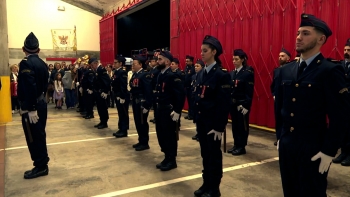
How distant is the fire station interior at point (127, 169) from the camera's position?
3129mm

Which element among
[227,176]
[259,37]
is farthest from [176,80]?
[259,37]

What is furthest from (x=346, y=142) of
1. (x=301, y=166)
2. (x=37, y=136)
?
(x=37, y=136)

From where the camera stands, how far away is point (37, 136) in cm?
350

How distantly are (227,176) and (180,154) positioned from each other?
1.16 m

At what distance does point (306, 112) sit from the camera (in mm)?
1791

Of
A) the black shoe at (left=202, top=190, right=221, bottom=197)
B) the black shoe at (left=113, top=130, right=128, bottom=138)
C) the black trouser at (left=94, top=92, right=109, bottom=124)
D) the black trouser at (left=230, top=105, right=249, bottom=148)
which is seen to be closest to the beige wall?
the black trouser at (left=94, top=92, right=109, bottom=124)

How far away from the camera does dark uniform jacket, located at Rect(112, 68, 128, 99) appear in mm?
5750

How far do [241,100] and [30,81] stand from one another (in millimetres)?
3070

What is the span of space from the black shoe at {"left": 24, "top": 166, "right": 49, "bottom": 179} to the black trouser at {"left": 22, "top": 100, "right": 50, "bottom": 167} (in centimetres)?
6

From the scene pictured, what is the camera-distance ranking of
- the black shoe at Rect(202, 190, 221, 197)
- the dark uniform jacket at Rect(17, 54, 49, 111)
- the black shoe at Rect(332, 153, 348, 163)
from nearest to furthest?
the black shoe at Rect(202, 190, 221, 197)
the dark uniform jacket at Rect(17, 54, 49, 111)
the black shoe at Rect(332, 153, 348, 163)

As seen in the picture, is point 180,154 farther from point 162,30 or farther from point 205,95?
point 162,30

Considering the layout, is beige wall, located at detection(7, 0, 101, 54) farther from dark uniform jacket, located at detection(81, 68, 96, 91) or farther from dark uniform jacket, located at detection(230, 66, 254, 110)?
dark uniform jacket, located at detection(230, 66, 254, 110)

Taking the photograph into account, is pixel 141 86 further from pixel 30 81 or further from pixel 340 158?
pixel 340 158

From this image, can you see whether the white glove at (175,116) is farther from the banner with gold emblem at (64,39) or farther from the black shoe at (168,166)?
the banner with gold emblem at (64,39)
